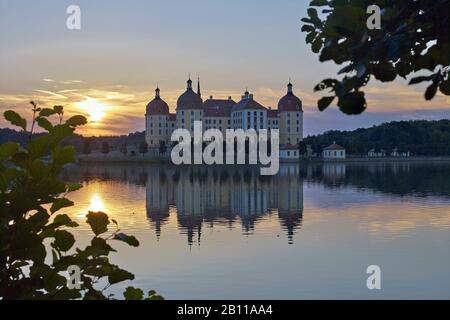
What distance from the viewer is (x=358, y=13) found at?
2.11 meters

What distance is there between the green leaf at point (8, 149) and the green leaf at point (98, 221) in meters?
0.43

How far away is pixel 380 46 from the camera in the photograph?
2.00 m

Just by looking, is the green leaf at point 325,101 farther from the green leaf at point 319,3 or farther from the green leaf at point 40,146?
the green leaf at point 40,146

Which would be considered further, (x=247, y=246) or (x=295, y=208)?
(x=295, y=208)

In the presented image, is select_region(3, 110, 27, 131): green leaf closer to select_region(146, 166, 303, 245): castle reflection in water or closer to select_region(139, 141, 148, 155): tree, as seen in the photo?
select_region(146, 166, 303, 245): castle reflection in water

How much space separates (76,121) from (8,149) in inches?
12.4

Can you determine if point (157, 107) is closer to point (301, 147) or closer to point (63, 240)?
point (301, 147)

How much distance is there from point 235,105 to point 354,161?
101 feet

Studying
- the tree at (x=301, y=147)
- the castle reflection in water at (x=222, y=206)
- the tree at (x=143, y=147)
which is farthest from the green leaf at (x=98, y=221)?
the tree at (x=301, y=147)

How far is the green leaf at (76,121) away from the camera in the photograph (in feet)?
8.87

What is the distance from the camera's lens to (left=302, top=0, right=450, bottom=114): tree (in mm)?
1937

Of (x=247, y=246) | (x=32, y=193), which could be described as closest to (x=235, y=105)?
(x=247, y=246)

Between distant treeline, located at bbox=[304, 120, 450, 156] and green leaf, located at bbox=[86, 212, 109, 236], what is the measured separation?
469 feet
